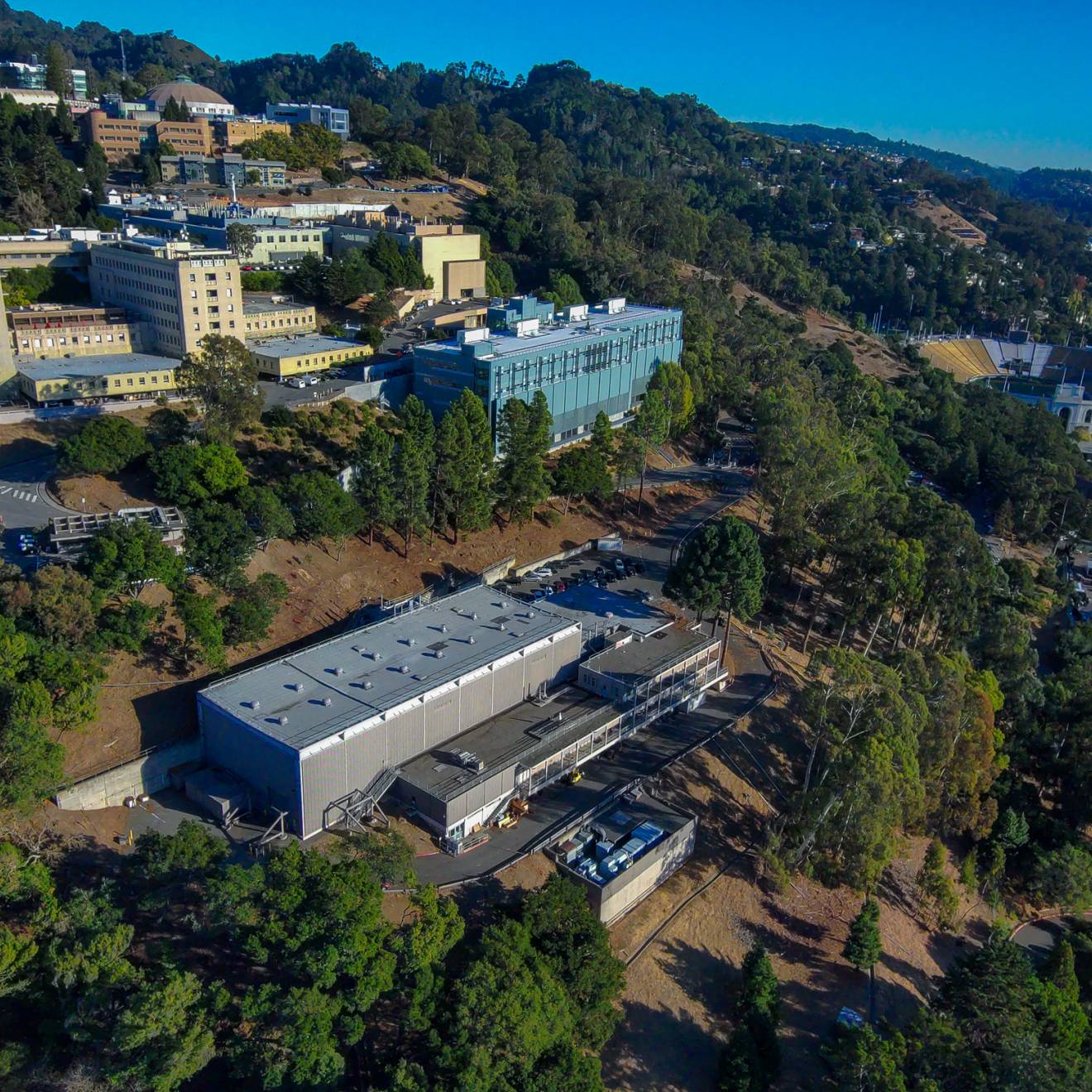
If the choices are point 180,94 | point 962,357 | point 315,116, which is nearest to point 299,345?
point 180,94

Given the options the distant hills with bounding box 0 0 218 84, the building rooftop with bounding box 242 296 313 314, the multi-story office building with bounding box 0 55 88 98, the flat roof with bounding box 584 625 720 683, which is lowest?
the flat roof with bounding box 584 625 720 683

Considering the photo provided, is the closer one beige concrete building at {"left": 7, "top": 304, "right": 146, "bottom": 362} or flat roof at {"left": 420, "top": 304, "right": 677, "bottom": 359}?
beige concrete building at {"left": 7, "top": 304, "right": 146, "bottom": 362}

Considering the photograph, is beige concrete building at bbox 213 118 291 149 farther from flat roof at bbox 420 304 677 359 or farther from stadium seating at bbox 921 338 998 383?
stadium seating at bbox 921 338 998 383

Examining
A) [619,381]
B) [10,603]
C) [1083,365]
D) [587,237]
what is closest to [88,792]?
[10,603]

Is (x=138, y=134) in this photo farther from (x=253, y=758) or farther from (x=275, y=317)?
(x=253, y=758)

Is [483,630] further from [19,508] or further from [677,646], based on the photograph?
[19,508]

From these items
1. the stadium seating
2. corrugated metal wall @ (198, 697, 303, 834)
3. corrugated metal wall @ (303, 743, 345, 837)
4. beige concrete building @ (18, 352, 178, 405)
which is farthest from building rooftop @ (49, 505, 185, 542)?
the stadium seating
